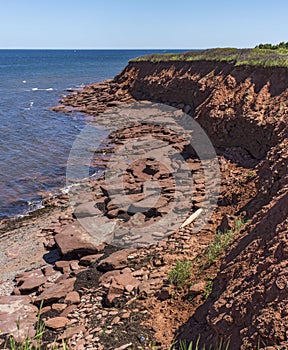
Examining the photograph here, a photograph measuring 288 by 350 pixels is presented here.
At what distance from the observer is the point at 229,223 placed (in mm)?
11625

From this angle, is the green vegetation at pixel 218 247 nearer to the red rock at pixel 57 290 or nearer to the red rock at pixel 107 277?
the red rock at pixel 107 277

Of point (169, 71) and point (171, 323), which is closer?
point (171, 323)

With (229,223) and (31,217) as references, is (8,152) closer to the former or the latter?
(31,217)

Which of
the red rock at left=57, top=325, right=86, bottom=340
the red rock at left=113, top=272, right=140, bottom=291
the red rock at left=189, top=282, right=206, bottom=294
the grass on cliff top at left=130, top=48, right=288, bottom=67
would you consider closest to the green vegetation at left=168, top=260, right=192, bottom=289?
the red rock at left=189, top=282, right=206, bottom=294

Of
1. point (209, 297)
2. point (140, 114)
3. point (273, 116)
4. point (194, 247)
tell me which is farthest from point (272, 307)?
point (140, 114)

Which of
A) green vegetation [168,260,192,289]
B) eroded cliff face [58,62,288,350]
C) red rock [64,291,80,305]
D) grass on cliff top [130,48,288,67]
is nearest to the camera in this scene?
eroded cliff face [58,62,288,350]

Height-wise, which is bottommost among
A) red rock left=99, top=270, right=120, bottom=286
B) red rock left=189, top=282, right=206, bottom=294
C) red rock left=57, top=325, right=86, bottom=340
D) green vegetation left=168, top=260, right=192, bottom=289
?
red rock left=57, top=325, right=86, bottom=340

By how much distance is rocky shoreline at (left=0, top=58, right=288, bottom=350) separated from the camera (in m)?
7.08

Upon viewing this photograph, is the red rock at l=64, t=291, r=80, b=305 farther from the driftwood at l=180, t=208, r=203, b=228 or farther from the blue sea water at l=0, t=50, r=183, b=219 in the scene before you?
the blue sea water at l=0, t=50, r=183, b=219

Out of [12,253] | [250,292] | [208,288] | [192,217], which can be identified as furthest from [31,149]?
[250,292]

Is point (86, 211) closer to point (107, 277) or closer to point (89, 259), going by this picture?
point (89, 259)

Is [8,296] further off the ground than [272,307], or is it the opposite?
[272,307]

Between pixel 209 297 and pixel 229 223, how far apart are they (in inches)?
140

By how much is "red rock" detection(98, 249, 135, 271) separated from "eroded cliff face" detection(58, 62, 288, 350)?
3337 millimetres
